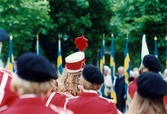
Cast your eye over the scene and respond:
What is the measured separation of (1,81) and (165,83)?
1.68m

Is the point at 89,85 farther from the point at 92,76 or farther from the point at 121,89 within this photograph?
the point at 121,89

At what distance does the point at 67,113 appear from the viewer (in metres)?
3.86

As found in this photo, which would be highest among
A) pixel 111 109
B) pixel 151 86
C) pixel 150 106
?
pixel 151 86

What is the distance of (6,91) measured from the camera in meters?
4.98

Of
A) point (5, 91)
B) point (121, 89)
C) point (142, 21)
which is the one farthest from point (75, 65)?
point (142, 21)

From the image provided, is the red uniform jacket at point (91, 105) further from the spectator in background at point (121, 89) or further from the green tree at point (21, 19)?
the green tree at point (21, 19)

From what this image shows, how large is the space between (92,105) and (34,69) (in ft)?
7.12

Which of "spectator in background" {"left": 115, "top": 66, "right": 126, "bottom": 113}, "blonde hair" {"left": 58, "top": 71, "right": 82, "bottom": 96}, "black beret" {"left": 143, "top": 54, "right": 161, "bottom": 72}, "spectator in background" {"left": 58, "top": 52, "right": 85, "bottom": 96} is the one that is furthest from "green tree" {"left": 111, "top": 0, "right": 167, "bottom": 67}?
"blonde hair" {"left": 58, "top": 71, "right": 82, "bottom": 96}

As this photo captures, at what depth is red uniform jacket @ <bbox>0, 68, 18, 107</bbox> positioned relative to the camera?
193 inches

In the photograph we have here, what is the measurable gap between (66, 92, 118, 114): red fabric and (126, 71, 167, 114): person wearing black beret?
5.22ft

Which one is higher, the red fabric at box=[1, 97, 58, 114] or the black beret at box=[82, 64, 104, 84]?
the red fabric at box=[1, 97, 58, 114]

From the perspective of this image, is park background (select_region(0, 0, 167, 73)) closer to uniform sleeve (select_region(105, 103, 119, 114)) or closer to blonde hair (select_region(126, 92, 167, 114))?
uniform sleeve (select_region(105, 103, 119, 114))

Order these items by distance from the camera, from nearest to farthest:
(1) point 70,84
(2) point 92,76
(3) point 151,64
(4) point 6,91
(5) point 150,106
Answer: (5) point 150,106 < (4) point 6,91 < (2) point 92,76 < (1) point 70,84 < (3) point 151,64

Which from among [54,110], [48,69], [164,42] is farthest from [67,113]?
[164,42]
